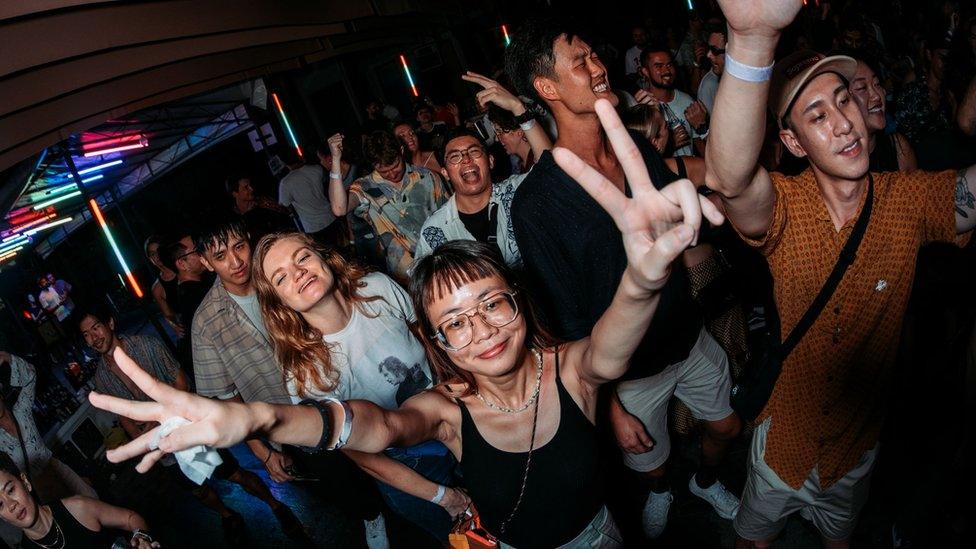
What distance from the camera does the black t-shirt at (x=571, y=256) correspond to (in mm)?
2098

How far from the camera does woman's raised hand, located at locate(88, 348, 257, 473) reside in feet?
3.94

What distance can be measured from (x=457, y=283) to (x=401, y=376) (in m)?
0.99

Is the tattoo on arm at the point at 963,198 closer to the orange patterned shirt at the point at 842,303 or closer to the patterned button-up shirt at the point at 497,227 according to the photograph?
the orange patterned shirt at the point at 842,303

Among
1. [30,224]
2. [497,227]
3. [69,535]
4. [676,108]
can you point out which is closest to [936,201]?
[497,227]

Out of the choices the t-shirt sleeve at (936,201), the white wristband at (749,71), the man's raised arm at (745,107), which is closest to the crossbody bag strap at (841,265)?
the t-shirt sleeve at (936,201)

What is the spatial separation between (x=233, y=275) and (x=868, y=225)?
3.10m

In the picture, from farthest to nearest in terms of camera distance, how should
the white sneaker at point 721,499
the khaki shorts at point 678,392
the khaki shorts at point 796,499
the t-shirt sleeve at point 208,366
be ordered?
1. the t-shirt sleeve at point 208,366
2. the white sneaker at point 721,499
3. the khaki shorts at point 678,392
4. the khaki shorts at point 796,499

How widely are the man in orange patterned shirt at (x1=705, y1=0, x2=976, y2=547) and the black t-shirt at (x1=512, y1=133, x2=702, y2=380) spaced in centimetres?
52

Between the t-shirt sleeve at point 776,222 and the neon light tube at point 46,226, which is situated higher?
the neon light tube at point 46,226

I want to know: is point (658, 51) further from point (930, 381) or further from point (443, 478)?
point (443, 478)

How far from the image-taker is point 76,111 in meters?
5.05

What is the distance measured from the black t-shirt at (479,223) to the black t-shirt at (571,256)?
1.12m

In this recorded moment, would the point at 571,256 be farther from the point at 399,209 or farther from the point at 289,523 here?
the point at 289,523

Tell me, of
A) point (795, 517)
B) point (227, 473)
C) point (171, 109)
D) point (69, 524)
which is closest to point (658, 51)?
point (795, 517)
